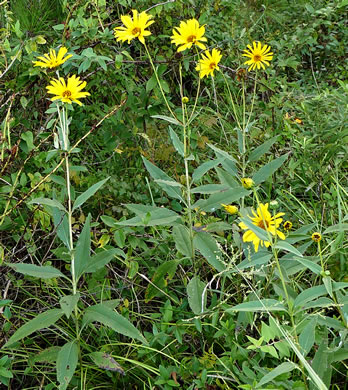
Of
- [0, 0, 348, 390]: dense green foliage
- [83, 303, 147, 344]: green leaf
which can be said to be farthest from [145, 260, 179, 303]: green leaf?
[83, 303, 147, 344]: green leaf

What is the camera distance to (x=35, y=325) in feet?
3.93

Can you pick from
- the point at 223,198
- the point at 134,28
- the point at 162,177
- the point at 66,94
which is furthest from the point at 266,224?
the point at 134,28

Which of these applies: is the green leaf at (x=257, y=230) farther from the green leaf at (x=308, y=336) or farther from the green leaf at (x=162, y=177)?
the green leaf at (x=162, y=177)

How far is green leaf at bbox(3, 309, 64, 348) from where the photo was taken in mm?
1177

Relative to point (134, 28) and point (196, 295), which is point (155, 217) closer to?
point (196, 295)

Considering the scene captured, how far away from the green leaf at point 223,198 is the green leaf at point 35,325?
0.44 m

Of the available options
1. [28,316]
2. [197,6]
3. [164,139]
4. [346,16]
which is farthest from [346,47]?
[28,316]

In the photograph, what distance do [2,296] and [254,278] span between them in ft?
2.38

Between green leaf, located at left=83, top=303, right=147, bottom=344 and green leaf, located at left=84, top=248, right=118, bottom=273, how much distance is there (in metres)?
0.10

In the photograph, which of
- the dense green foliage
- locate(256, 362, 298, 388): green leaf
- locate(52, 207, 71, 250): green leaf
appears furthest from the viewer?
locate(52, 207, 71, 250): green leaf

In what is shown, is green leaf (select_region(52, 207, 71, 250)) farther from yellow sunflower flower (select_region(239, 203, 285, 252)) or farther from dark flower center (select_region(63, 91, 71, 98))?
yellow sunflower flower (select_region(239, 203, 285, 252))

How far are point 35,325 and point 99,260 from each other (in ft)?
0.70

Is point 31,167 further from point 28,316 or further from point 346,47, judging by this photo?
point 346,47

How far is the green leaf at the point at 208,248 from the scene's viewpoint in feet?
4.46
